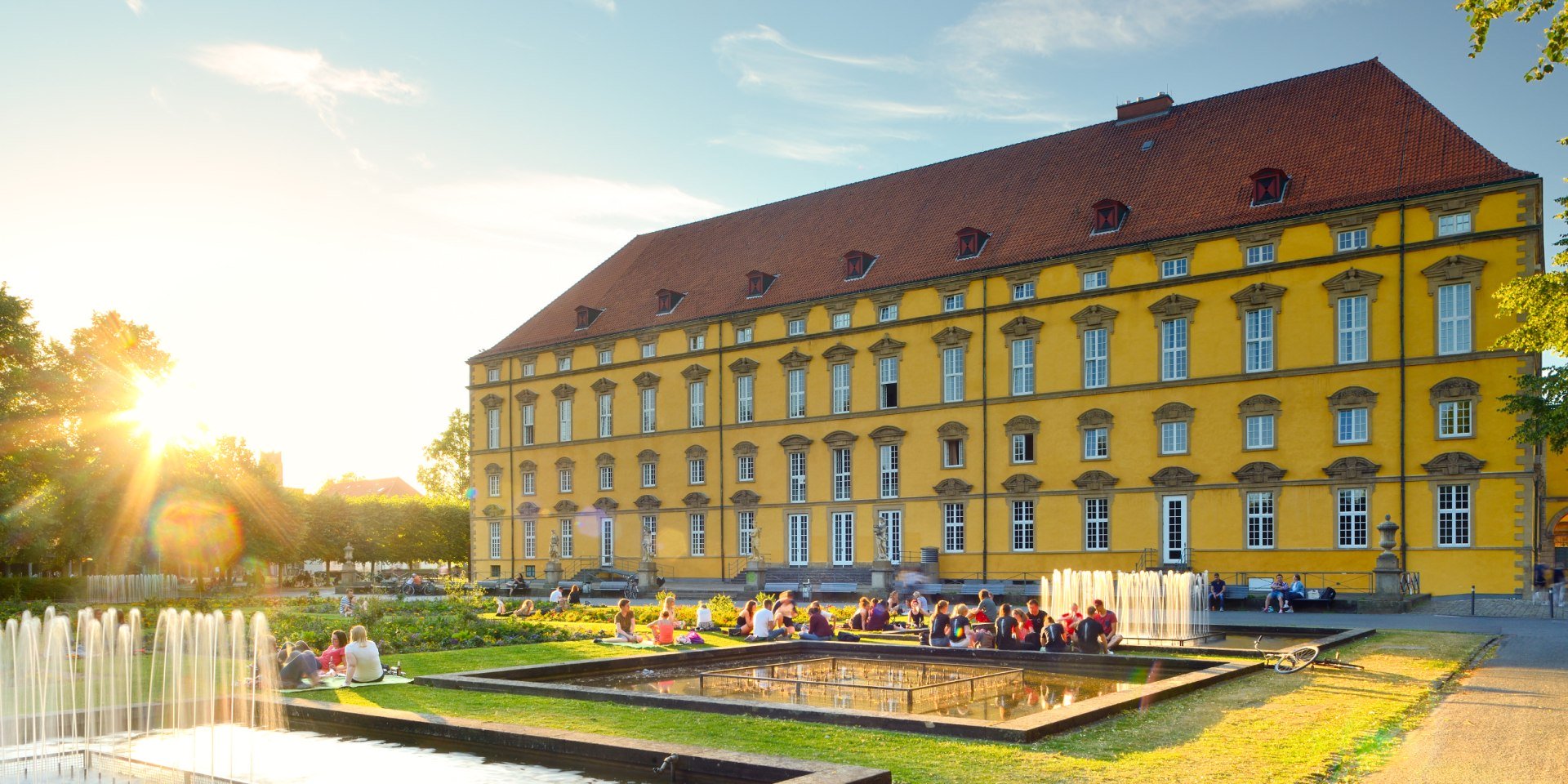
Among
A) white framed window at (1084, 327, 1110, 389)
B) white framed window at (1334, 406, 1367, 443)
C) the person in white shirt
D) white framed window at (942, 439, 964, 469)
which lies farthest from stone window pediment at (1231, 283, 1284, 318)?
the person in white shirt

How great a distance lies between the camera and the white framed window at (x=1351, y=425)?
119 feet

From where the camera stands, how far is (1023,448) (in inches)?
1698

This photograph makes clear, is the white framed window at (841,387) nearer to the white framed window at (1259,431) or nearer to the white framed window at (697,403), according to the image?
the white framed window at (697,403)

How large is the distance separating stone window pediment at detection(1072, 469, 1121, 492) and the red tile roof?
7.85m

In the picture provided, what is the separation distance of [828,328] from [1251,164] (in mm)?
17170

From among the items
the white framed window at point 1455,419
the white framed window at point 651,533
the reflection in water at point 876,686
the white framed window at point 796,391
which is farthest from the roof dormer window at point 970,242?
the reflection in water at point 876,686

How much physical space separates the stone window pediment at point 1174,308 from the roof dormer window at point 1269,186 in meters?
3.69

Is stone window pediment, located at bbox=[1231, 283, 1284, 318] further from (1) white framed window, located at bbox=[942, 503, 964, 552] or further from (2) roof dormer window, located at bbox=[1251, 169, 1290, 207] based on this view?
(1) white framed window, located at bbox=[942, 503, 964, 552]

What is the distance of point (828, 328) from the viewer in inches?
1927

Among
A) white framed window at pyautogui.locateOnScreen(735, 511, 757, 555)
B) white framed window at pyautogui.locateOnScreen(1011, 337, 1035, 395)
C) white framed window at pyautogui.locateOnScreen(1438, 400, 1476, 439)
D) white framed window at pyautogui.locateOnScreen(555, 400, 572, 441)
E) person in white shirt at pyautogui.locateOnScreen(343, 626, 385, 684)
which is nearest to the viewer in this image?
person in white shirt at pyautogui.locateOnScreen(343, 626, 385, 684)

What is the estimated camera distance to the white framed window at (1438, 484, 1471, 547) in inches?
1344

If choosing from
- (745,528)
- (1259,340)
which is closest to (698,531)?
(745,528)

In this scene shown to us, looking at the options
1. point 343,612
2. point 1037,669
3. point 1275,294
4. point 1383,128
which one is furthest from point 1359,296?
point 343,612

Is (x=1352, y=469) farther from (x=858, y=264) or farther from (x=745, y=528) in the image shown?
(x=745, y=528)
